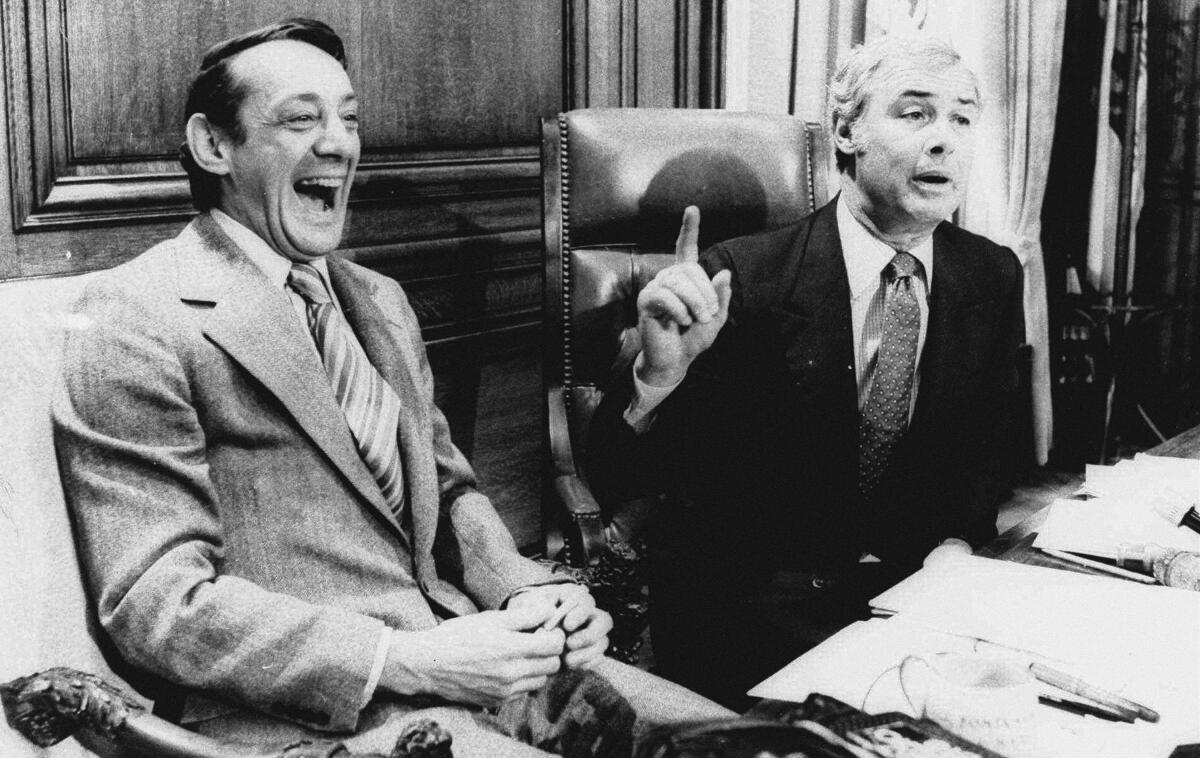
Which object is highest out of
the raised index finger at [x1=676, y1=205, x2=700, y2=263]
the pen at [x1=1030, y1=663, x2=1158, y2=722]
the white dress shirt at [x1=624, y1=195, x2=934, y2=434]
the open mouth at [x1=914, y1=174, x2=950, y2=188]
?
the open mouth at [x1=914, y1=174, x2=950, y2=188]

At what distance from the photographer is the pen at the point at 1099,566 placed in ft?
4.59

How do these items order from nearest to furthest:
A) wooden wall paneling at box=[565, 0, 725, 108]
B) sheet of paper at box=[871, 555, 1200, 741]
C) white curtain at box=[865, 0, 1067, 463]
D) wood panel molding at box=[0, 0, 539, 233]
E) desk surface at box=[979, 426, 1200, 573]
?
sheet of paper at box=[871, 555, 1200, 741] → desk surface at box=[979, 426, 1200, 573] → wood panel molding at box=[0, 0, 539, 233] → wooden wall paneling at box=[565, 0, 725, 108] → white curtain at box=[865, 0, 1067, 463]

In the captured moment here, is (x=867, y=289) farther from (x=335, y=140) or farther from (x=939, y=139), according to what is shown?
(x=335, y=140)

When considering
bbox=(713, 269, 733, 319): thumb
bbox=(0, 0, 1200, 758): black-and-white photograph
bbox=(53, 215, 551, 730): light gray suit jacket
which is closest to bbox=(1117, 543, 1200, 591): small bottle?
bbox=(0, 0, 1200, 758): black-and-white photograph

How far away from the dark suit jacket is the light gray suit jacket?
0.57 metres

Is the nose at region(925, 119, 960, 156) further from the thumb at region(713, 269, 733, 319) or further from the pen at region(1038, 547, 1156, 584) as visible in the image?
the pen at region(1038, 547, 1156, 584)

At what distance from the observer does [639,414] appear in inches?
70.1

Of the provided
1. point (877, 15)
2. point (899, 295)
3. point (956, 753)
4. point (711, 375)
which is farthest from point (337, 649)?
point (877, 15)

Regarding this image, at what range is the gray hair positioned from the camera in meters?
1.89

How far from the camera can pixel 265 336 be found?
1.29 metres

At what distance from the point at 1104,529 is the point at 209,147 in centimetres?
125

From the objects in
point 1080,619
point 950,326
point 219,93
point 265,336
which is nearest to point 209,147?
point 219,93

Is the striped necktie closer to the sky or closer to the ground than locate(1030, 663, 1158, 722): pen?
closer to the sky

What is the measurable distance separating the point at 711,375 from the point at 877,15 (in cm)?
186
